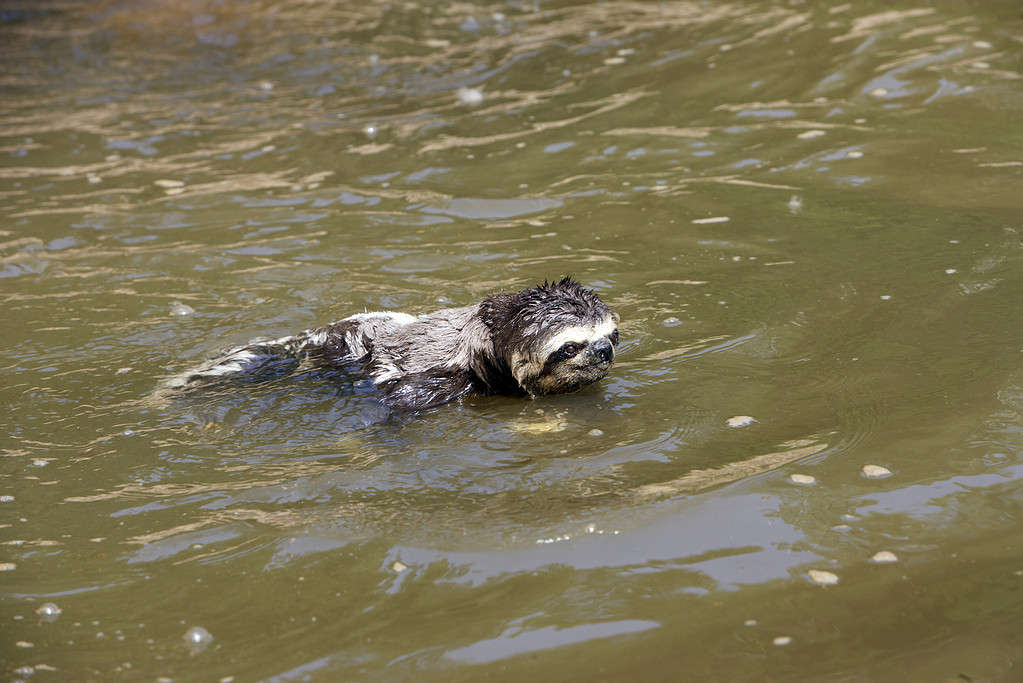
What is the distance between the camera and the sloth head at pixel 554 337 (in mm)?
6078

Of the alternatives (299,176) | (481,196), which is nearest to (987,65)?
(481,196)

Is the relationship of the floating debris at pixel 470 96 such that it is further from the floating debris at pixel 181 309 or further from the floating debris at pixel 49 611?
the floating debris at pixel 49 611

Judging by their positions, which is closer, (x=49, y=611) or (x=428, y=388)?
(x=49, y=611)

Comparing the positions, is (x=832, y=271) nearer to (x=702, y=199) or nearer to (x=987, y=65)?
(x=702, y=199)

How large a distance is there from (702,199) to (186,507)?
5.55m

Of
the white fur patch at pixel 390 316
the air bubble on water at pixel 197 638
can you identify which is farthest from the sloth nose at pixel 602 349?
the air bubble on water at pixel 197 638

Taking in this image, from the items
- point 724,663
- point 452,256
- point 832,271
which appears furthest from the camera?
point 452,256

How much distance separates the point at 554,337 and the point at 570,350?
5.7 inches

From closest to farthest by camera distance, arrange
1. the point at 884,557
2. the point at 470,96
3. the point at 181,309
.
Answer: the point at 884,557 < the point at 181,309 < the point at 470,96

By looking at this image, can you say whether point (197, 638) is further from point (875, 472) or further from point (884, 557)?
point (875, 472)

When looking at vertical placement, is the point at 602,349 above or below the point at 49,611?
above

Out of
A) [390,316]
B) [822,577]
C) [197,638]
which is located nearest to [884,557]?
[822,577]

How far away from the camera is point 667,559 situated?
4.55m

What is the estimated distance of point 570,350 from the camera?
613 centimetres
